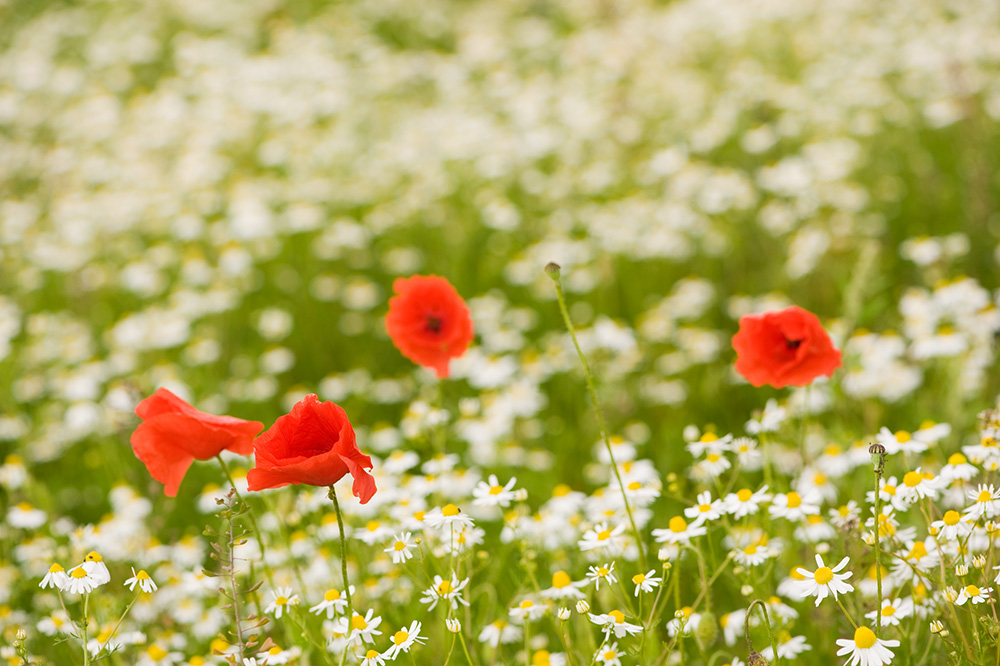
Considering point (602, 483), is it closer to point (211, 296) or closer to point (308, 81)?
point (211, 296)

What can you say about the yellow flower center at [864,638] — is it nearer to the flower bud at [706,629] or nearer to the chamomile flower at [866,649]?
the chamomile flower at [866,649]

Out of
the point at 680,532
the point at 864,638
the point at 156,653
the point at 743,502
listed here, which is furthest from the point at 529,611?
the point at 156,653

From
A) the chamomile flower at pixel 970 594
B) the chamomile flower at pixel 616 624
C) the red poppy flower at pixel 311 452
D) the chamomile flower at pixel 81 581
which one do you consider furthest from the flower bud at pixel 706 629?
the chamomile flower at pixel 81 581

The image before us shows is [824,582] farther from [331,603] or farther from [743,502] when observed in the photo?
[331,603]

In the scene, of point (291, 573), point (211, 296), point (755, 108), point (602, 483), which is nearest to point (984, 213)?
point (755, 108)

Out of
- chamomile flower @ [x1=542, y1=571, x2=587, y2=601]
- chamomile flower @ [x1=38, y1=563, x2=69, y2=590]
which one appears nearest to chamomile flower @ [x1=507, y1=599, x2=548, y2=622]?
chamomile flower @ [x1=542, y1=571, x2=587, y2=601]

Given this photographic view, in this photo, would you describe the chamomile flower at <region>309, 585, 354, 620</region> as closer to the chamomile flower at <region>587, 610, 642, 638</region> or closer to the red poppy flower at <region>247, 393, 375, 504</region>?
the red poppy flower at <region>247, 393, 375, 504</region>
